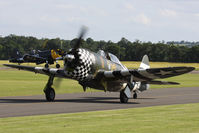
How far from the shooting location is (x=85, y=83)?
22719 millimetres

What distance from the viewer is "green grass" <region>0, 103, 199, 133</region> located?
38.8ft

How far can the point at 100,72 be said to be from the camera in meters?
22.6

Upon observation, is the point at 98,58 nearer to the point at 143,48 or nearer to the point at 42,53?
the point at 42,53

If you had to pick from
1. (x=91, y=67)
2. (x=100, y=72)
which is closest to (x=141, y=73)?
(x=100, y=72)

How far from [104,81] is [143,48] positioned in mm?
126611

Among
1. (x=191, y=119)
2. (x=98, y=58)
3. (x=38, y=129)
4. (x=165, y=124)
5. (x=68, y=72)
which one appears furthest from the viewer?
(x=98, y=58)

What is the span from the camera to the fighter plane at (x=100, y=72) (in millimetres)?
21094

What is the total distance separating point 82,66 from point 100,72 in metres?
1.65

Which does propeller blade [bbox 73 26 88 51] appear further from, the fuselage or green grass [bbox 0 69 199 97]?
green grass [bbox 0 69 199 97]

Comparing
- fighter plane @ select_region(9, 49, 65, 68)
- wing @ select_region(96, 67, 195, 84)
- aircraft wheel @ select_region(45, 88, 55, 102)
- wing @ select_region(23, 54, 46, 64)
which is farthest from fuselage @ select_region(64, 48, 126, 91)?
wing @ select_region(23, 54, 46, 64)

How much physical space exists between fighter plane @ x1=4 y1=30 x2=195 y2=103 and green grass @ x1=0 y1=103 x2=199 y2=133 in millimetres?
5546

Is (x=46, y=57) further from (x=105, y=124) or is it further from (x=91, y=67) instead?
(x=105, y=124)

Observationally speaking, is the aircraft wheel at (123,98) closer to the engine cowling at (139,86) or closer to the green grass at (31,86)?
the engine cowling at (139,86)

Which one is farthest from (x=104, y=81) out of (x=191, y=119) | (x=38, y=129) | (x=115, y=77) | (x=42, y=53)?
(x=42, y=53)
